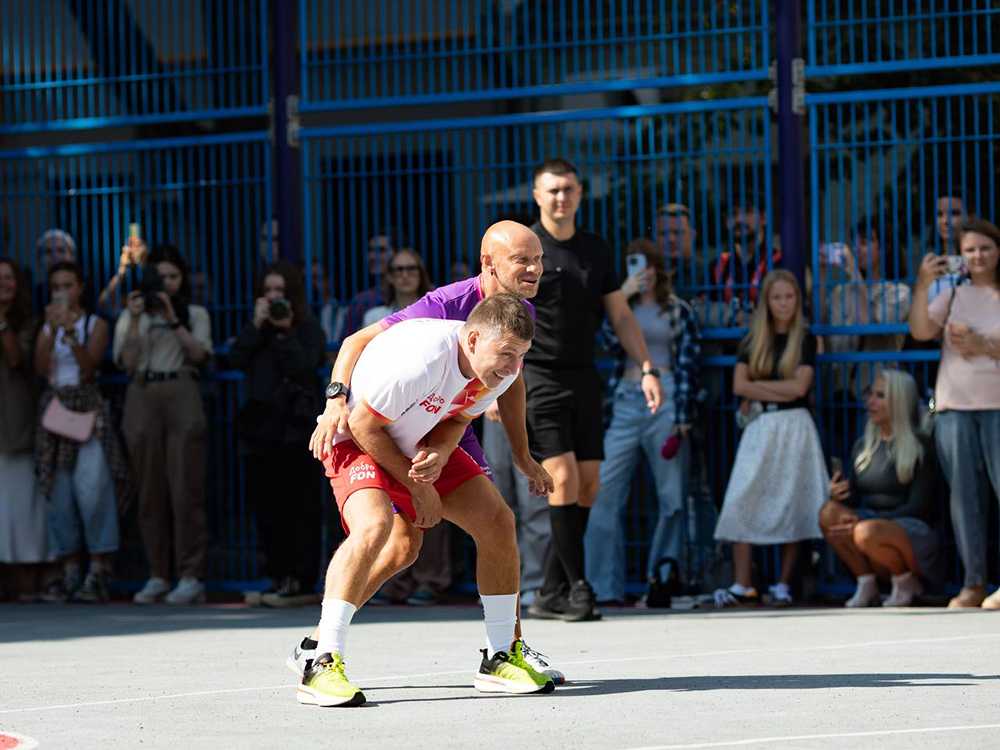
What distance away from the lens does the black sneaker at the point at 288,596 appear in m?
10.5

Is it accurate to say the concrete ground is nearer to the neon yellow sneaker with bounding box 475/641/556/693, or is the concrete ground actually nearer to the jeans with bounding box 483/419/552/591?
the neon yellow sneaker with bounding box 475/641/556/693

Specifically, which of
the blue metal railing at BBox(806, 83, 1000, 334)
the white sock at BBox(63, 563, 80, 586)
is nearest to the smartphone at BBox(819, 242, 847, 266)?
the blue metal railing at BBox(806, 83, 1000, 334)

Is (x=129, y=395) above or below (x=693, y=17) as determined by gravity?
below

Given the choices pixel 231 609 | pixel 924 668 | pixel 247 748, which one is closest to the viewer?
pixel 247 748

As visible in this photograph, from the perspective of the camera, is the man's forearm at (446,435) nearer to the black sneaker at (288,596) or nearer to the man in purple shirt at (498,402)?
the man in purple shirt at (498,402)

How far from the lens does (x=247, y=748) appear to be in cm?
513

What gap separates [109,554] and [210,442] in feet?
3.26

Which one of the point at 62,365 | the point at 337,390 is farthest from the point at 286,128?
the point at 337,390

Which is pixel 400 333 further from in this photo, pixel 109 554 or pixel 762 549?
pixel 109 554

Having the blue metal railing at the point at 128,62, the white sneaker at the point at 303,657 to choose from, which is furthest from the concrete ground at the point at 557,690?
the blue metal railing at the point at 128,62

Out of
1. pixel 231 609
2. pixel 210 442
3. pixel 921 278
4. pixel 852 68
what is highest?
pixel 852 68

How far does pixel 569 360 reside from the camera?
897 cm

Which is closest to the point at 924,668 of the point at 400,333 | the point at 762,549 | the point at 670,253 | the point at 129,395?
the point at 400,333

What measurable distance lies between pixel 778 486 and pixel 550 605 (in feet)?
5.86
